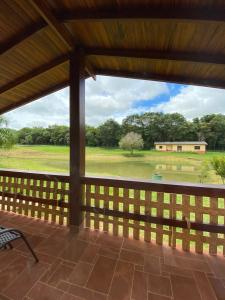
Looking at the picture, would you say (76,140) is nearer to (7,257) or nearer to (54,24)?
(54,24)

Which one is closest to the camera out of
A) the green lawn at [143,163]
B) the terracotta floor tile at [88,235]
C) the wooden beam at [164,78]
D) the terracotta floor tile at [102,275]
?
the terracotta floor tile at [102,275]

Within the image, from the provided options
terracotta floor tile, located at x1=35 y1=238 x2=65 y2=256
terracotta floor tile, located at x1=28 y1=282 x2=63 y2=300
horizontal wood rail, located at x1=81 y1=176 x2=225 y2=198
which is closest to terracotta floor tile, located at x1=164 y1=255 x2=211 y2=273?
horizontal wood rail, located at x1=81 y1=176 x2=225 y2=198

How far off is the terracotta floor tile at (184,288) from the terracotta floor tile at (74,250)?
3.46 feet

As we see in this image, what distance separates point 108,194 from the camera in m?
2.57

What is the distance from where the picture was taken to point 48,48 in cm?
249

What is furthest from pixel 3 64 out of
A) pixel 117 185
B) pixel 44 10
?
pixel 117 185

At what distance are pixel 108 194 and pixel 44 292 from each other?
4.32 feet

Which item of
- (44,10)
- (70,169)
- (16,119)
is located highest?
(44,10)

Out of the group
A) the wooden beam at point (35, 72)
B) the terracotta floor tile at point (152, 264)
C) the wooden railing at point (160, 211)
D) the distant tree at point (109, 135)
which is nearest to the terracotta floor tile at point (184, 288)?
the terracotta floor tile at point (152, 264)

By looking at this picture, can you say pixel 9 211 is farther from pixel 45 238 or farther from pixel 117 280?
pixel 117 280

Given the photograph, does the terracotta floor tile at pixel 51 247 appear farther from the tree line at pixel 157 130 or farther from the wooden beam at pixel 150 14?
the wooden beam at pixel 150 14

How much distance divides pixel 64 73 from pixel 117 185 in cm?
220

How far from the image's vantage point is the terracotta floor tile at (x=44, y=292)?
1.48 meters

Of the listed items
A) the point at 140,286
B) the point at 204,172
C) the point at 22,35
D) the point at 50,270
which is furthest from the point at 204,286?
the point at 22,35
